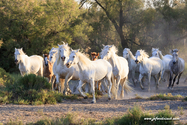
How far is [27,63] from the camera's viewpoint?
→ 40.4 ft

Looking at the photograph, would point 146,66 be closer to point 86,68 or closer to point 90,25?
point 86,68

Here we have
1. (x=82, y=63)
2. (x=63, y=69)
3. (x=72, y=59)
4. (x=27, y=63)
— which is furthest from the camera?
(x=27, y=63)

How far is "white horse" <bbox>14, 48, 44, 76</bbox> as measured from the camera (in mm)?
11855

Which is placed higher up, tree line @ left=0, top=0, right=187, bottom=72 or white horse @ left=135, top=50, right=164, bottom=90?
tree line @ left=0, top=0, right=187, bottom=72

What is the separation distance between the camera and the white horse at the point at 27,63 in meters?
11.9

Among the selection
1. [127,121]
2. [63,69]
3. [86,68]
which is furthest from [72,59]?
[127,121]

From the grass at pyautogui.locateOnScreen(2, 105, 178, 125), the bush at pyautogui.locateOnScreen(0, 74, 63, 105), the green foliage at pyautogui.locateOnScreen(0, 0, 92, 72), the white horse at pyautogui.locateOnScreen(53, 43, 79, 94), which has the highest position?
the green foliage at pyautogui.locateOnScreen(0, 0, 92, 72)

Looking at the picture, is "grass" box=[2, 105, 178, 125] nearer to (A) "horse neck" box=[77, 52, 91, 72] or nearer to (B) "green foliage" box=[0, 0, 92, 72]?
(A) "horse neck" box=[77, 52, 91, 72]

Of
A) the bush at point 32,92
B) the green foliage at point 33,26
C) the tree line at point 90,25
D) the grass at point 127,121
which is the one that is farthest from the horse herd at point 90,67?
the tree line at point 90,25

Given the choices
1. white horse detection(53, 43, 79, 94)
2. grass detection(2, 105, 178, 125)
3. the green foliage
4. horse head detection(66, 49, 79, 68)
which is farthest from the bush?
the green foliage

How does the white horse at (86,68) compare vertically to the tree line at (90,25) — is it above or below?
below

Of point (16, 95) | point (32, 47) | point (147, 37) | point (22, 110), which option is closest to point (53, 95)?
point (16, 95)

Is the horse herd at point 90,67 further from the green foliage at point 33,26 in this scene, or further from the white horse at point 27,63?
the green foliage at point 33,26

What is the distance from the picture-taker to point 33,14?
60.9 feet
